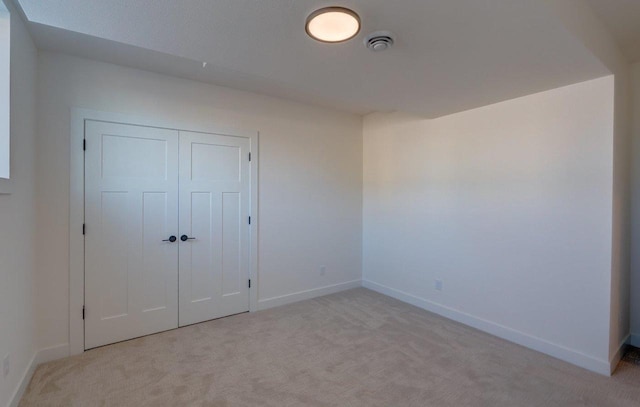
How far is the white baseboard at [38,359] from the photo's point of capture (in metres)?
2.02

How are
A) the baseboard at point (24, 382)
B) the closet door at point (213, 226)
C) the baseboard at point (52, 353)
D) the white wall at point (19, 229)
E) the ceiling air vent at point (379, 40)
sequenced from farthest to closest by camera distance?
the closet door at point (213, 226) < the baseboard at point (52, 353) < the baseboard at point (24, 382) < the white wall at point (19, 229) < the ceiling air vent at point (379, 40)

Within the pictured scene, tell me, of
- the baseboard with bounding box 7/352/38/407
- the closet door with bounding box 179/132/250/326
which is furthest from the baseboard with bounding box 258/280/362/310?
the baseboard with bounding box 7/352/38/407

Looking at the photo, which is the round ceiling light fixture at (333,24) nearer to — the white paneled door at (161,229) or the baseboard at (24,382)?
the white paneled door at (161,229)

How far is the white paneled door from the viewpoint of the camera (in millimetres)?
2744

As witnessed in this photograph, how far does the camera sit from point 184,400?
6.70 feet

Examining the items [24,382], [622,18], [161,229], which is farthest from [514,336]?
[24,382]

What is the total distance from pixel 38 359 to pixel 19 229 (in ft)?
3.92

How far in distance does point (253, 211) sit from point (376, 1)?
8.67 ft

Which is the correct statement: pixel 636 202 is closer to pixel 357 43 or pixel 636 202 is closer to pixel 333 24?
pixel 357 43

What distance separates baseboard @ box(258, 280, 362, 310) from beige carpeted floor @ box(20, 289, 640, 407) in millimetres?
493

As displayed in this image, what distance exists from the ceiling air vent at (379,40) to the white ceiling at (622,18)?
4.31ft

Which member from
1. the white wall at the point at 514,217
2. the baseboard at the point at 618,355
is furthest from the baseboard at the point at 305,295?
the baseboard at the point at 618,355

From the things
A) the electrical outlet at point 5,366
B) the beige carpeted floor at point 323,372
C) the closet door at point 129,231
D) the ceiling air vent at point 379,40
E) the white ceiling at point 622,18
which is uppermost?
the white ceiling at point 622,18

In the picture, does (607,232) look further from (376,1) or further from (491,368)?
(376,1)
